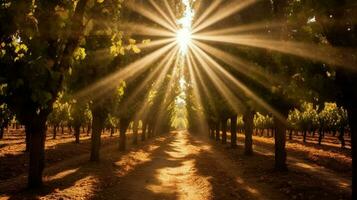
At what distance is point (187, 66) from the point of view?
46.0 metres

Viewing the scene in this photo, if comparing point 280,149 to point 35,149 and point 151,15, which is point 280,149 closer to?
point 35,149

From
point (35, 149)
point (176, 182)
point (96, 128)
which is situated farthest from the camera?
point (96, 128)

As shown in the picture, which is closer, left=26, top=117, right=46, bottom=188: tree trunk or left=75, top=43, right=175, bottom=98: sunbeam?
left=26, top=117, right=46, bottom=188: tree trunk

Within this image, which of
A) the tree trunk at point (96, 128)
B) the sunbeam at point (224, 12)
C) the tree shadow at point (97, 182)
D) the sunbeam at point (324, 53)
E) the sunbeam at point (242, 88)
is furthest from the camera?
the sunbeam at point (224, 12)

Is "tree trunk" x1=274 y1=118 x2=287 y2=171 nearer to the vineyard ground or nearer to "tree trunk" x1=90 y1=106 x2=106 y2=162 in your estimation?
the vineyard ground

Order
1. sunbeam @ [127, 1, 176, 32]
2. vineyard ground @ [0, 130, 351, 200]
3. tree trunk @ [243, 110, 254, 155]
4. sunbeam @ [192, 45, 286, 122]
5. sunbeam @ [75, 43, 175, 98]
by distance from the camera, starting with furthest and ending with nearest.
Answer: sunbeam @ [127, 1, 176, 32], tree trunk @ [243, 110, 254, 155], sunbeam @ [75, 43, 175, 98], sunbeam @ [192, 45, 286, 122], vineyard ground @ [0, 130, 351, 200]

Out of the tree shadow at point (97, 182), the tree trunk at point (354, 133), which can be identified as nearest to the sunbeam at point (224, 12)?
the tree shadow at point (97, 182)

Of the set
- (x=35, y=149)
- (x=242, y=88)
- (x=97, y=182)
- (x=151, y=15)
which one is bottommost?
(x=97, y=182)

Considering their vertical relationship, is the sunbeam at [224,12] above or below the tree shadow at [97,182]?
above

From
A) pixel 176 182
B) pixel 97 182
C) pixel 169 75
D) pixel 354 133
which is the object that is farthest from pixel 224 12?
pixel 354 133

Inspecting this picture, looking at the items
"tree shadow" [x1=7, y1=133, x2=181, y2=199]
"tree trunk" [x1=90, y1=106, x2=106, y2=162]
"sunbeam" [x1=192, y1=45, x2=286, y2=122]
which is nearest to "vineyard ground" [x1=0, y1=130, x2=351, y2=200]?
"tree shadow" [x1=7, y1=133, x2=181, y2=199]

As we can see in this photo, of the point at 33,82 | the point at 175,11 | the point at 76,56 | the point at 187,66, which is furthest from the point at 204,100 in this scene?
the point at 33,82

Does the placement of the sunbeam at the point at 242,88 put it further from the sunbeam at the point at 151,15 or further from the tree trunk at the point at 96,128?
the tree trunk at the point at 96,128

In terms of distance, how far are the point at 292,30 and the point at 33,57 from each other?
40.7 feet
